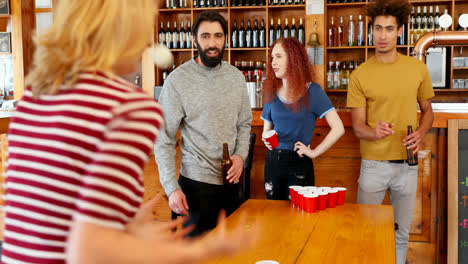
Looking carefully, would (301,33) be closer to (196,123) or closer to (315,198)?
(196,123)

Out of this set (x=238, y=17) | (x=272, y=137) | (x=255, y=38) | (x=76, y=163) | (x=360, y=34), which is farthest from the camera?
(x=238, y=17)

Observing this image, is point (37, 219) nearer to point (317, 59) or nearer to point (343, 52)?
point (317, 59)

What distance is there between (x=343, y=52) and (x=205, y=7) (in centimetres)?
195

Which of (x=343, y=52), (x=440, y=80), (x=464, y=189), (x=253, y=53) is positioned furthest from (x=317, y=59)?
(x=464, y=189)

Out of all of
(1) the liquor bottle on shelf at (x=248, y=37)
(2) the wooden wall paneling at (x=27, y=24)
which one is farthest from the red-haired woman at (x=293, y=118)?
(1) the liquor bottle on shelf at (x=248, y=37)

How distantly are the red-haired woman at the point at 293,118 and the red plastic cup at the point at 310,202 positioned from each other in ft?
1.60

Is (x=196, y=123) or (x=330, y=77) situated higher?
(x=330, y=77)

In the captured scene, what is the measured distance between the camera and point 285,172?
2.39 metres

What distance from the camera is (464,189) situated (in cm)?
273

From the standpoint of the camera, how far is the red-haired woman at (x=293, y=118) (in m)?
2.39

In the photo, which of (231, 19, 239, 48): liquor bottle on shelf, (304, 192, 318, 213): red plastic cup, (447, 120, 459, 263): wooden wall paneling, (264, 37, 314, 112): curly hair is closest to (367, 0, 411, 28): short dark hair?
(264, 37, 314, 112): curly hair

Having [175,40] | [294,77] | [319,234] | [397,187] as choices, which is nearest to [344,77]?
[175,40]

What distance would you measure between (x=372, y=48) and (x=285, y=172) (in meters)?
3.84

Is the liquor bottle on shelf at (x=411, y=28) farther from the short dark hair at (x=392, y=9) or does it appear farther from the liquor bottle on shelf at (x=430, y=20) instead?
the short dark hair at (x=392, y=9)
